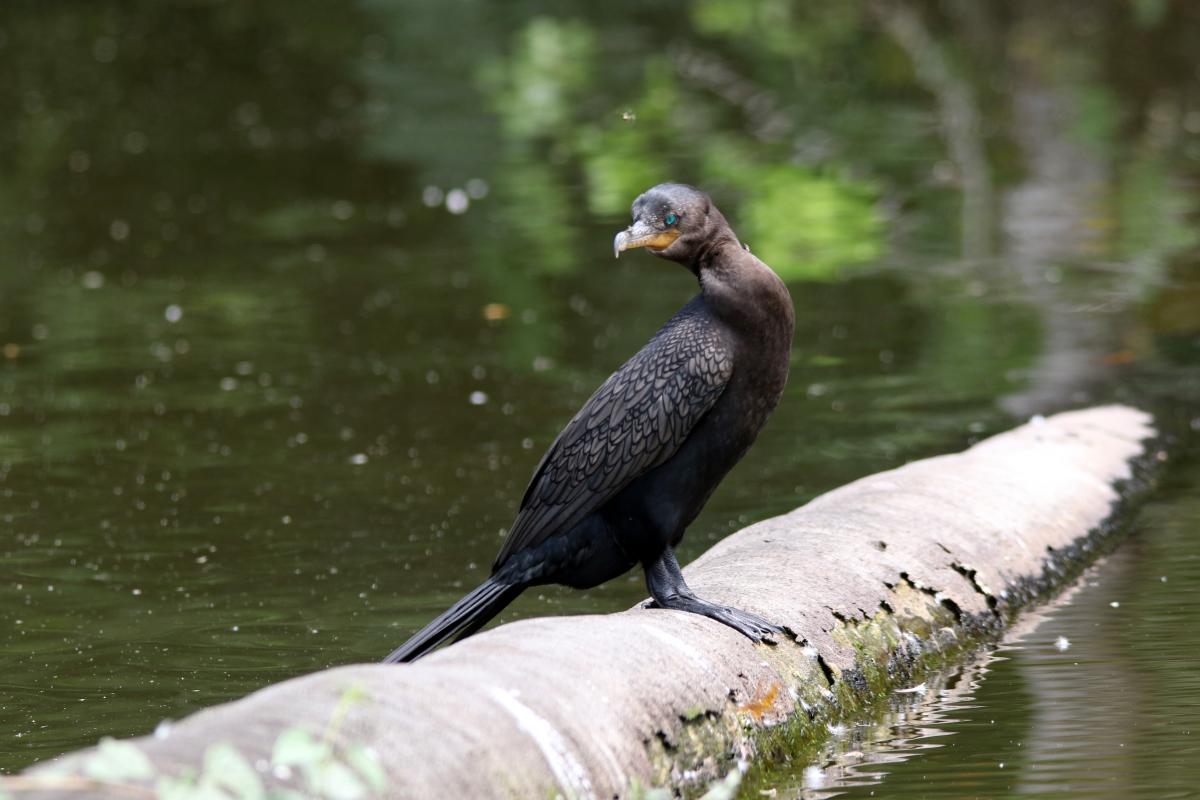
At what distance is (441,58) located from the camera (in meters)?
19.8

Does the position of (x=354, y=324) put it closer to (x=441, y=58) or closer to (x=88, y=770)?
(x=88, y=770)

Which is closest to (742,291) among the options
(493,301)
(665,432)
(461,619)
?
(665,432)

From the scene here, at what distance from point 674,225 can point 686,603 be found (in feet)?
2.79

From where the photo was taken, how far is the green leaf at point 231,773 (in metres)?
2.66

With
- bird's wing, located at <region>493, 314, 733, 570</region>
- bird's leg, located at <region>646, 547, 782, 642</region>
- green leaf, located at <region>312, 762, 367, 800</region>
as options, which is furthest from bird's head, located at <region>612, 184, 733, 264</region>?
green leaf, located at <region>312, 762, 367, 800</region>

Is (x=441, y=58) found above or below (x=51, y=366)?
above

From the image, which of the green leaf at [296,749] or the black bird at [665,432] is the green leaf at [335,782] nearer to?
the green leaf at [296,749]

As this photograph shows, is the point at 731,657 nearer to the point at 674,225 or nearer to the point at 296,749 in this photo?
the point at 674,225

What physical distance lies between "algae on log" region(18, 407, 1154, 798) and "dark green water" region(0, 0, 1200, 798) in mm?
181

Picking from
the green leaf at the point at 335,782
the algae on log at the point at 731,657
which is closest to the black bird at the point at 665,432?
the algae on log at the point at 731,657

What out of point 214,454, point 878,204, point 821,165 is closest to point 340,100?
point 821,165

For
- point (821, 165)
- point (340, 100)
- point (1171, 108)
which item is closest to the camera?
point (821, 165)

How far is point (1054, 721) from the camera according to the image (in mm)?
4238

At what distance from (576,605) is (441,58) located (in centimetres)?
1495
